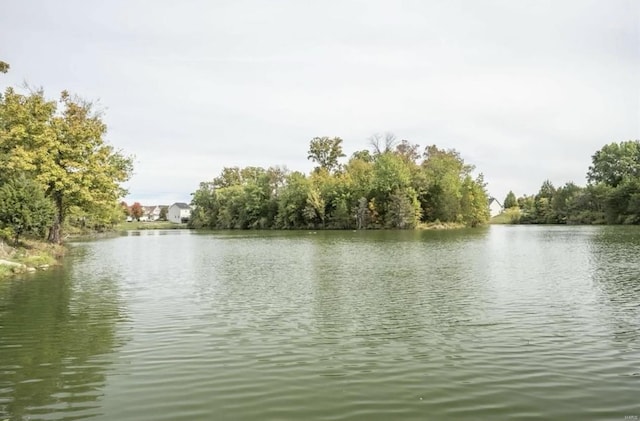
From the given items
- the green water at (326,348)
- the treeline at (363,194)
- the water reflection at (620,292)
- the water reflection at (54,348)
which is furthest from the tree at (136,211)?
the water reflection at (620,292)

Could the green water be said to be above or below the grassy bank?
below

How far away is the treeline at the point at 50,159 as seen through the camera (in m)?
29.1

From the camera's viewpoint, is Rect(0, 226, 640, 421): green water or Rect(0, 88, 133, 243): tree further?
Rect(0, 88, 133, 243): tree

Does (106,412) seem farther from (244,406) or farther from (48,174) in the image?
(48,174)

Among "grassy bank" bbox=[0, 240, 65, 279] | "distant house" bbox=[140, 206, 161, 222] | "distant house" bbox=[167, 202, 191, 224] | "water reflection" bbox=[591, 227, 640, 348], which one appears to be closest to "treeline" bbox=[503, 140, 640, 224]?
"water reflection" bbox=[591, 227, 640, 348]

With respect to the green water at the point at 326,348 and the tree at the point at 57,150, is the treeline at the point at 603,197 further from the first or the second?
the tree at the point at 57,150

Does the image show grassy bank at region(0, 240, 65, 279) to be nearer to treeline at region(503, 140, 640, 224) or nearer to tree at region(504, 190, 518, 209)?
treeline at region(503, 140, 640, 224)

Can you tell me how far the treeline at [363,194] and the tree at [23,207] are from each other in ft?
204

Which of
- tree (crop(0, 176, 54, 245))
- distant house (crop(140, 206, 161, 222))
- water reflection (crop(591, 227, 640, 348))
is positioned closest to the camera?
water reflection (crop(591, 227, 640, 348))

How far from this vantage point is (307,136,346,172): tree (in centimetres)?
11038

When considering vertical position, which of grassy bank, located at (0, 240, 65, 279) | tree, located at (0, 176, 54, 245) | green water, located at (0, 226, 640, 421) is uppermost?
tree, located at (0, 176, 54, 245)

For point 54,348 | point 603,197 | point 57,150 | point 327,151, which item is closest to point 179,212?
point 327,151

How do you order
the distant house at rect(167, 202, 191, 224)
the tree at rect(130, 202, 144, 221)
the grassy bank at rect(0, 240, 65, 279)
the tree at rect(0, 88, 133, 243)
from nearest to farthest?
the grassy bank at rect(0, 240, 65, 279), the tree at rect(0, 88, 133, 243), the distant house at rect(167, 202, 191, 224), the tree at rect(130, 202, 144, 221)

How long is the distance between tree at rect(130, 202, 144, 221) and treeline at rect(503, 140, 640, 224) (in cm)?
13135
